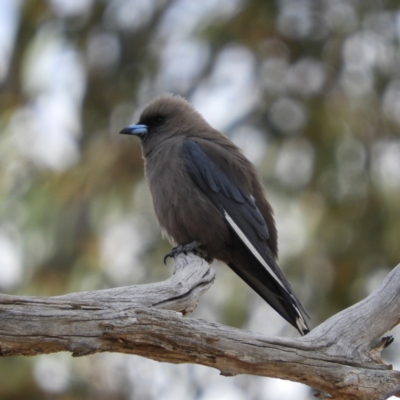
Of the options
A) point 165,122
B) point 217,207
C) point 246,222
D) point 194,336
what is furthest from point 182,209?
point 194,336

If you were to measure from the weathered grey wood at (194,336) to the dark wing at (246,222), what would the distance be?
1.17 m

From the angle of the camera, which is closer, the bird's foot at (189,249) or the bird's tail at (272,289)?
the bird's tail at (272,289)

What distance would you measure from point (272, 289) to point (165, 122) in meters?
1.88

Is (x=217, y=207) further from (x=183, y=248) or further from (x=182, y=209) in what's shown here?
(x=183, y=248)

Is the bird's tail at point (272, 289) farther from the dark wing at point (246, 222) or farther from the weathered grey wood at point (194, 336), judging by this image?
the weathered grey wood at point (194, 336)

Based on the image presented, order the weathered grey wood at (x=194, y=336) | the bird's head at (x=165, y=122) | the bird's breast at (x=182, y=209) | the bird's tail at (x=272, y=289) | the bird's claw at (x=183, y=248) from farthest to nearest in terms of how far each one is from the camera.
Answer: the bird's head at (x=165, y=122), the bird's breast at (x=182, y=209), the bird's claw at (x=183, y=248), the bird's tail at (x=272, y=289), the weathered grey wood at (x=194, y=336)

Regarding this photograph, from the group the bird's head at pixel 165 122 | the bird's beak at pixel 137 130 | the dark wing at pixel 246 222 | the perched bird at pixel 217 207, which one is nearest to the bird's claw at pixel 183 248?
the perched bird at pixel 217 207

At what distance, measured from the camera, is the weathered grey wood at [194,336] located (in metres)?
3.29

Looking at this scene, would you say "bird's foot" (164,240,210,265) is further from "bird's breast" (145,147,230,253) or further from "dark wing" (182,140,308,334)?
"dark wing" (182,140,308,334)

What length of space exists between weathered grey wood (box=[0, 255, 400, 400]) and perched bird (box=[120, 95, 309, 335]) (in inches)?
46.8

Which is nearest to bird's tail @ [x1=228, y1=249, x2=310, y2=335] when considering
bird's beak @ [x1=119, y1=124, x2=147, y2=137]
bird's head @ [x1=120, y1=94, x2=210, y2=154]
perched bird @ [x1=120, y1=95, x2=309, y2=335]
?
perched bird @ [x1=120, y1=95, x2=309, y2=335]

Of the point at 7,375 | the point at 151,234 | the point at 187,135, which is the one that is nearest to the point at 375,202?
the point at 151,234

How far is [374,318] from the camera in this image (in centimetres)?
417

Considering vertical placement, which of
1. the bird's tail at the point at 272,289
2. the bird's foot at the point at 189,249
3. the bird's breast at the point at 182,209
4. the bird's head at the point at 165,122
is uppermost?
the bird's head at the point at 165,122
